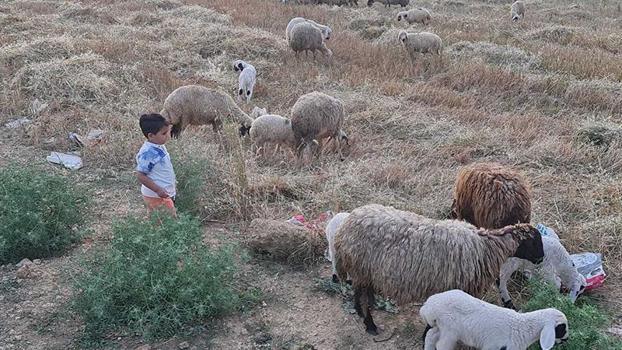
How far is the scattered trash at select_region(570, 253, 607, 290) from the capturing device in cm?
493

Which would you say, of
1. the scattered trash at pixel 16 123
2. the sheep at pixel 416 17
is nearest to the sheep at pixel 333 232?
the scattered trash at pixel 16 123

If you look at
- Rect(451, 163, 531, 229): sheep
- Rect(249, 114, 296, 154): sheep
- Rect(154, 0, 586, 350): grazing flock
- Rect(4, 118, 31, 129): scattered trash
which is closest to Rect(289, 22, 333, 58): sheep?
Rect(249, 114, 296, 154): sheep

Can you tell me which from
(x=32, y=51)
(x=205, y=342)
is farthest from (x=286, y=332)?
(x=32, y=51)

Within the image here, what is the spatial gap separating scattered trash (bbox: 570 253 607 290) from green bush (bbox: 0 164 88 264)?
4418 millimetres

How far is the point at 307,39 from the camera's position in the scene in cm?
1359

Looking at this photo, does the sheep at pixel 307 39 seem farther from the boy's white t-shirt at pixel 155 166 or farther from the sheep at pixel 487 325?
the sheep at pixel 487 325

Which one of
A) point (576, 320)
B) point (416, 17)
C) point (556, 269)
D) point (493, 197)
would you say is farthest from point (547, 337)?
point (416, 17)

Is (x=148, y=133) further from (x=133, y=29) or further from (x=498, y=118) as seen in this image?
(x=133, y=29)

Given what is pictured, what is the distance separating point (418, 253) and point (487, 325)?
2.35 feet

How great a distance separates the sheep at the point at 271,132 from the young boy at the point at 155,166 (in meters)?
2.95

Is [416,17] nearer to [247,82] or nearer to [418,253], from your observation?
[247,82]

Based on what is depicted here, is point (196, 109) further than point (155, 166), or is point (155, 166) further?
point (196, 109)

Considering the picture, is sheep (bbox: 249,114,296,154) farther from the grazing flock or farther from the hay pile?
the grazing flock

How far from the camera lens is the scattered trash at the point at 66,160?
7.36m
